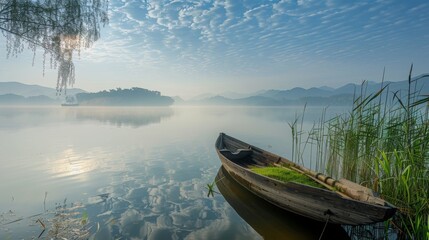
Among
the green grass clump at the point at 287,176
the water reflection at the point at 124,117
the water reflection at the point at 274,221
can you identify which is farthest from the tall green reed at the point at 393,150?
the water reflection at the point at 124,117

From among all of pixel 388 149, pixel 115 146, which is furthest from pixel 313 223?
pixel 115 146

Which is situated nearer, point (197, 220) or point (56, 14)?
point (56, 14)

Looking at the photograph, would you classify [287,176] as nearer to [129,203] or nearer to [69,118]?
[129,203]

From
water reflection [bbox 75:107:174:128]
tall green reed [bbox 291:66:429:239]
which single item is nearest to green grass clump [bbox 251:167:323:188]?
tall green reed [bbox 291:66:429:239]

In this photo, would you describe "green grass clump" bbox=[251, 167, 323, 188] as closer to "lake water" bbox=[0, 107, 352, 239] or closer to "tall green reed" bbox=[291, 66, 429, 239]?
"lake water" bbox=[0, 107, 352, 239]

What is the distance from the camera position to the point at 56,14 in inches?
239

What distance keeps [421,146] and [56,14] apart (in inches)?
384

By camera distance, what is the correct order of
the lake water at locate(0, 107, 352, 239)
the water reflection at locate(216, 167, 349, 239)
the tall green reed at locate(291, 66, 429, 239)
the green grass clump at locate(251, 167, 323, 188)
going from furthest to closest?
the green grass clump at locate(251, 167, 323, 188), the lake water at locate(0, 107, 352, 239), the water reflection at locate(216, 167, 349, 239), the tall green reed at locate(291, 66, 429, 239)

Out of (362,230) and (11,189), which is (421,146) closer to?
(362,230)

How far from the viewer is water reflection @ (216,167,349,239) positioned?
18.8 ft

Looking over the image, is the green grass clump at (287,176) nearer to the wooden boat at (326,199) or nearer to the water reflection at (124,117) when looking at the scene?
the wooden boat at (326,199)

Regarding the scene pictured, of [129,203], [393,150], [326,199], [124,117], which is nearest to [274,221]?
[326,199]

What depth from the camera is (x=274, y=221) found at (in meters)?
6.46

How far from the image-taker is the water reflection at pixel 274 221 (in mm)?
5745
